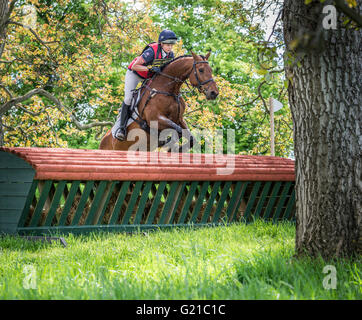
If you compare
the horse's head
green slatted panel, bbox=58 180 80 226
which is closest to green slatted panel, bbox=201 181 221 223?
the horse's head

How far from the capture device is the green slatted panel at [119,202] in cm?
525

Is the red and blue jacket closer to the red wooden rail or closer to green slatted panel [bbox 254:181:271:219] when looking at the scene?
the red wooden rail

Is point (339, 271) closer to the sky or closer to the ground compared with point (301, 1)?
closer to the ground

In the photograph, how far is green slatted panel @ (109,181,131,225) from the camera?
5.25 metres

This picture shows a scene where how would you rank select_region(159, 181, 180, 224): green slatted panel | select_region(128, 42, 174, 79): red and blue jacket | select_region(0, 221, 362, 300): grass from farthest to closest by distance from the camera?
select_region(128, 42, 174, 79): red and blue jacket, select_region(159, 181, 180, 224): green slatted panel, select_region(0, 221, 362, 300): grass

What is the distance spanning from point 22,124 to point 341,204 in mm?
11409

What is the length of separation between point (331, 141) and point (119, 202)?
9.70ft

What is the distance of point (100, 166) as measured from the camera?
5.00m

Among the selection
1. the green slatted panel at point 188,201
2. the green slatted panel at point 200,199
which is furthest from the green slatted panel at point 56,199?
the green slatted panel at point 200,199

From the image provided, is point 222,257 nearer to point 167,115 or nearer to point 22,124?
point 167,115

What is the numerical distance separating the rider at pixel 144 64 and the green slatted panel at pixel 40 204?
2771 mm

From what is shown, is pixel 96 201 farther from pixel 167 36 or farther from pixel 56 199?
pixel 167 36

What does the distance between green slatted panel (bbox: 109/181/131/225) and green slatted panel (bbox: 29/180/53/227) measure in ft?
2.73
